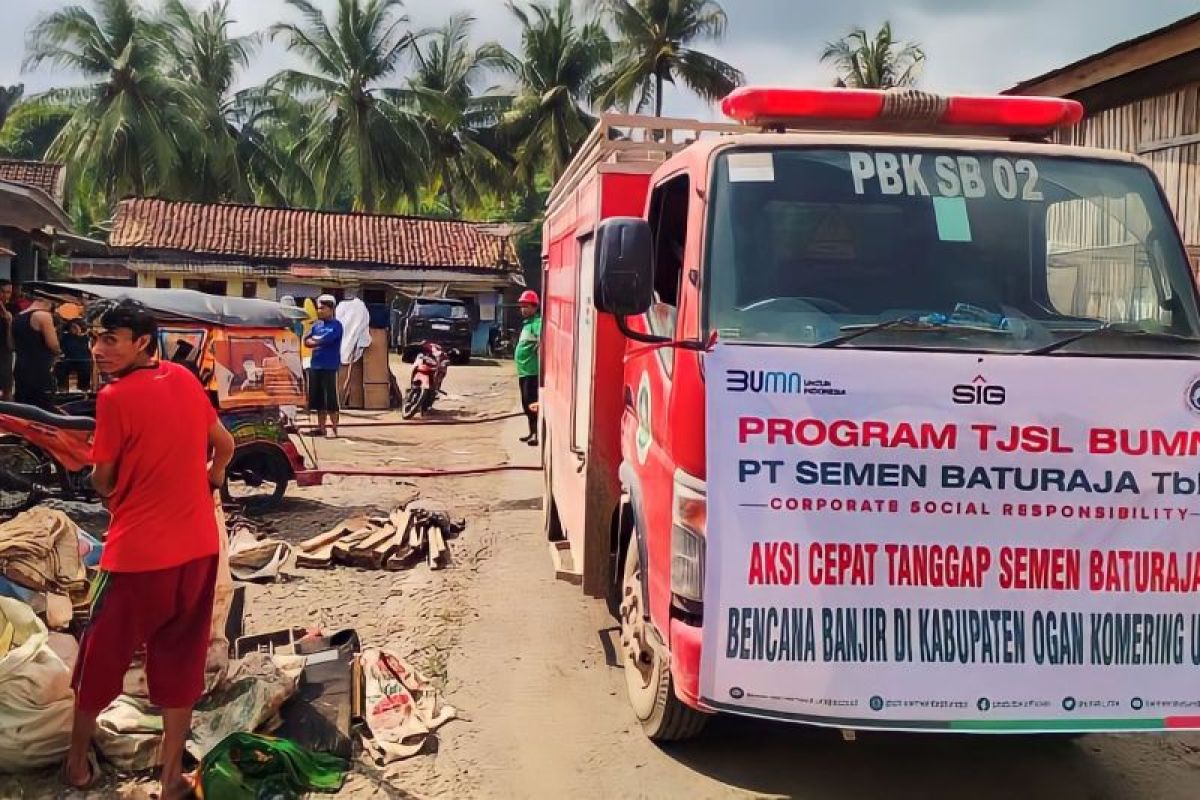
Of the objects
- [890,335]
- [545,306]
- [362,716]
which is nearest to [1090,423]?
[890,335]

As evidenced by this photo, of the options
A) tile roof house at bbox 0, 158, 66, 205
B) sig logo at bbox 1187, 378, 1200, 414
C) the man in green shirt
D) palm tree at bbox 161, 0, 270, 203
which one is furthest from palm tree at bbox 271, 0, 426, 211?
sig logo at bbox 1187, 378, 1200, 414

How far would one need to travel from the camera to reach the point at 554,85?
3847 centimetres

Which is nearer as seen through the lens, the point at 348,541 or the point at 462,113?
the point at 348,541

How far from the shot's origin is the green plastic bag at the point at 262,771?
12.0 feet

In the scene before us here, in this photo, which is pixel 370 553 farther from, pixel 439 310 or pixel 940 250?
pixel 439 310

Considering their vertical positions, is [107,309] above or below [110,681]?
above

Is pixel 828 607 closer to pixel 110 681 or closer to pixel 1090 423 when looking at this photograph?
pixel 1090 423

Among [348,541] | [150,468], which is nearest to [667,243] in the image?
[150,468]

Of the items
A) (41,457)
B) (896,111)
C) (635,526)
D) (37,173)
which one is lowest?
(41,457)

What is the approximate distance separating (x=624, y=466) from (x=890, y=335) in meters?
1.50

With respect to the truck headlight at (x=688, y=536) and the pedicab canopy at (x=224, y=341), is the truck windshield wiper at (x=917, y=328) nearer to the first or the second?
the truck headlight at (x=688, y=536)

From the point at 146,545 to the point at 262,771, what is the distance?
3.12ft

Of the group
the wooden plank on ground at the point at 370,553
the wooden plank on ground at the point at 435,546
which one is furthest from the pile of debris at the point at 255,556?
the wooden plank on ground at the point at 435,546

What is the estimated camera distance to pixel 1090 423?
3326mm
